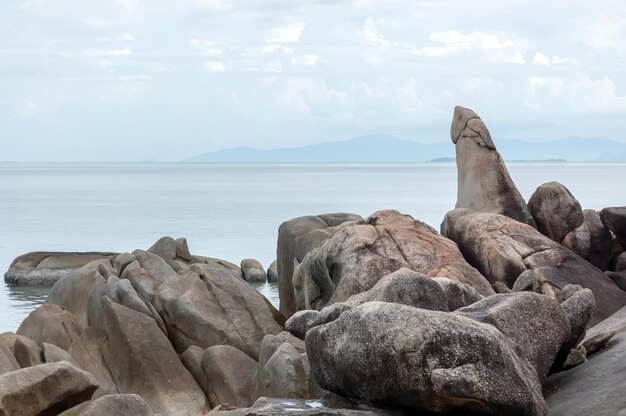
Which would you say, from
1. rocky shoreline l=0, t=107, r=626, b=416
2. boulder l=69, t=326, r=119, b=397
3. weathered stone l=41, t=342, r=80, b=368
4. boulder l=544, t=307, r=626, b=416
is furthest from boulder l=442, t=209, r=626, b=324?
weathered stone l=41, t=342, r=80, b=368

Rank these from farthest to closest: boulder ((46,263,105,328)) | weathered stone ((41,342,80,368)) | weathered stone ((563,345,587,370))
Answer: boulder ((46,263,105,328))
weathered stone ((41,342,80,368))
weathered stone ((563,345,587,370))

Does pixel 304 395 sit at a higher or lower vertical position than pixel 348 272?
lower

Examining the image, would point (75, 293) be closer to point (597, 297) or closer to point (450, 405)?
point (597, 297)

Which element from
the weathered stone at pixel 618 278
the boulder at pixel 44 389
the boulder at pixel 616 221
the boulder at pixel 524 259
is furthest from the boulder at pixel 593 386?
the boulder at pixel 616 221

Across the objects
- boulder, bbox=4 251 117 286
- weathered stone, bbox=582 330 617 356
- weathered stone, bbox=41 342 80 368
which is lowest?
boulder, bbox=4 251 117 286

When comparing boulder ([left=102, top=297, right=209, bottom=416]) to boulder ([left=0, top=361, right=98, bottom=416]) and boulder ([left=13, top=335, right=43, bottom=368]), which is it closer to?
boulder ([left=13, top=335, right=43, bottom=368])

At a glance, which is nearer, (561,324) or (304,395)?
(561,324)

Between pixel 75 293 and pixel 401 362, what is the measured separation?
824 inches

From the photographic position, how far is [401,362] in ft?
37.6

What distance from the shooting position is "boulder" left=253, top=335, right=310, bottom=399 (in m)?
17.9

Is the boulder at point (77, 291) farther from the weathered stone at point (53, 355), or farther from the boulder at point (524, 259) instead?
the boulder at point (524, 259)

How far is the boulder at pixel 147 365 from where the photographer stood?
21672 millimetres

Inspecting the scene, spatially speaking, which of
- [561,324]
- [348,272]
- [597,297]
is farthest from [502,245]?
[561,324]

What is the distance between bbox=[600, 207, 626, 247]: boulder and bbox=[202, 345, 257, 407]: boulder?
39.4 ft
